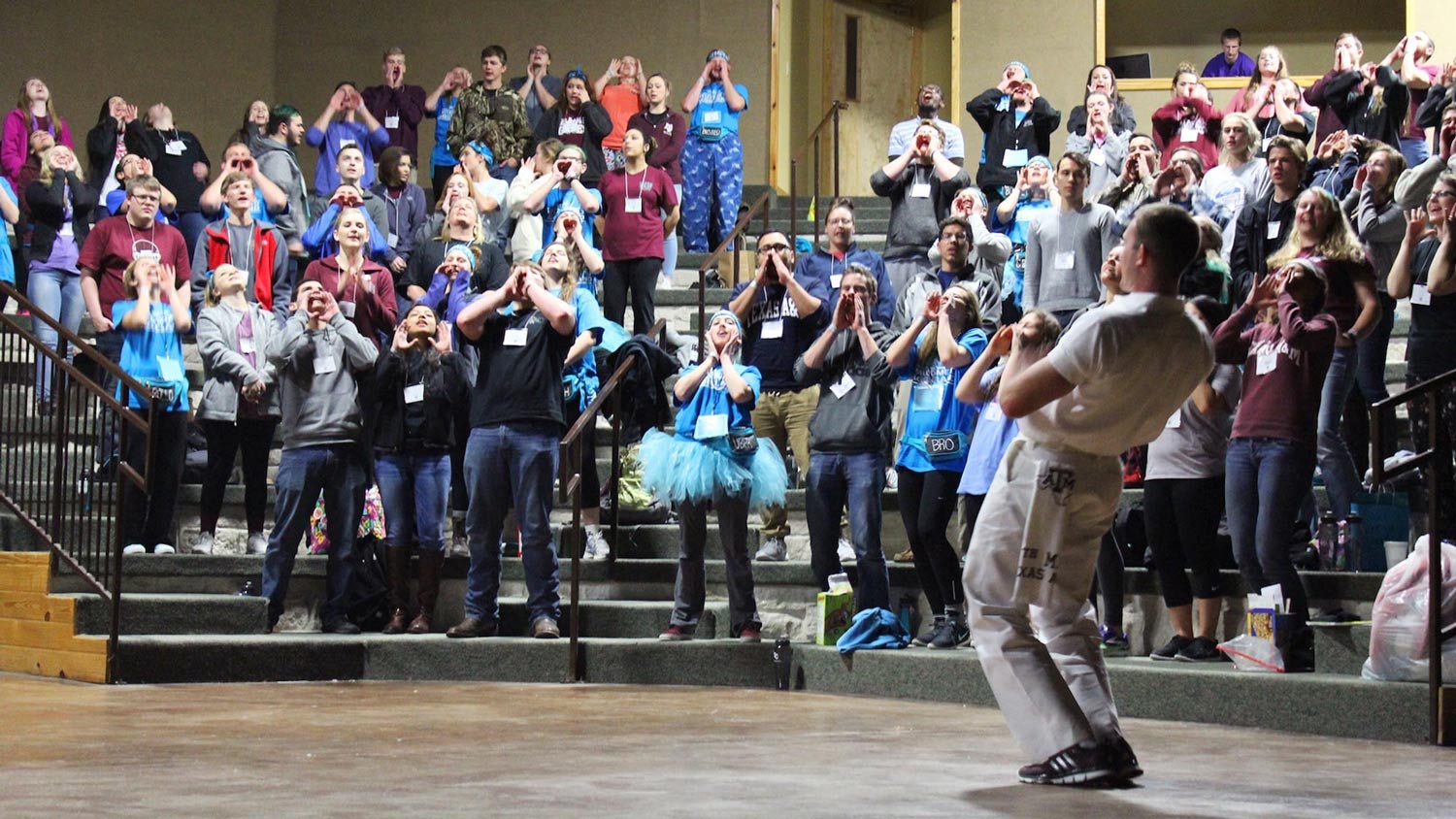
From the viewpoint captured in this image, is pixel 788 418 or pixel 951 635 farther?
pixel 788 418

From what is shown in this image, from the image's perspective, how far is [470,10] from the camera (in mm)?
17594

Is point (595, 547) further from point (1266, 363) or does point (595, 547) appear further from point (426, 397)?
point (1266, 363)

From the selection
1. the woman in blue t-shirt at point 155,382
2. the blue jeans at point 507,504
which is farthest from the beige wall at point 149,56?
the blue jeans at point 507,504

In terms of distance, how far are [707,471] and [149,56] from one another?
10751 millimetres

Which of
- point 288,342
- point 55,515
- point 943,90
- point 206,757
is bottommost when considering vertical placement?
point 206,757

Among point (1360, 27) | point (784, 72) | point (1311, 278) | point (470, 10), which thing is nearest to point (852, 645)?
point (1311, 278)

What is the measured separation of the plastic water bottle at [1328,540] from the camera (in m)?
7.52

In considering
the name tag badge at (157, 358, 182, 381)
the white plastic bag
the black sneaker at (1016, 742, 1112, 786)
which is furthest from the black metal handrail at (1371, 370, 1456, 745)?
the name tag badge at (157, 358, 182, 381)

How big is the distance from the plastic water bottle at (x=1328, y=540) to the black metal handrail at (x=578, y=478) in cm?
323

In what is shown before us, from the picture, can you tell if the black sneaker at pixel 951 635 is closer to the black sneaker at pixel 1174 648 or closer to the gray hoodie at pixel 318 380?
the black sneaker at pixel 1174 648

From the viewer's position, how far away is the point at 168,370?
9.30 meters

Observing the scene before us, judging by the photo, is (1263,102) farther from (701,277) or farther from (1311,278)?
(1311,278)

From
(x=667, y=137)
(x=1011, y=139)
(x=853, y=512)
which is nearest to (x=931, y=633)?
(x=853, y=512)

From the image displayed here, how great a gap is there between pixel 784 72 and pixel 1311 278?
10.9 meters
